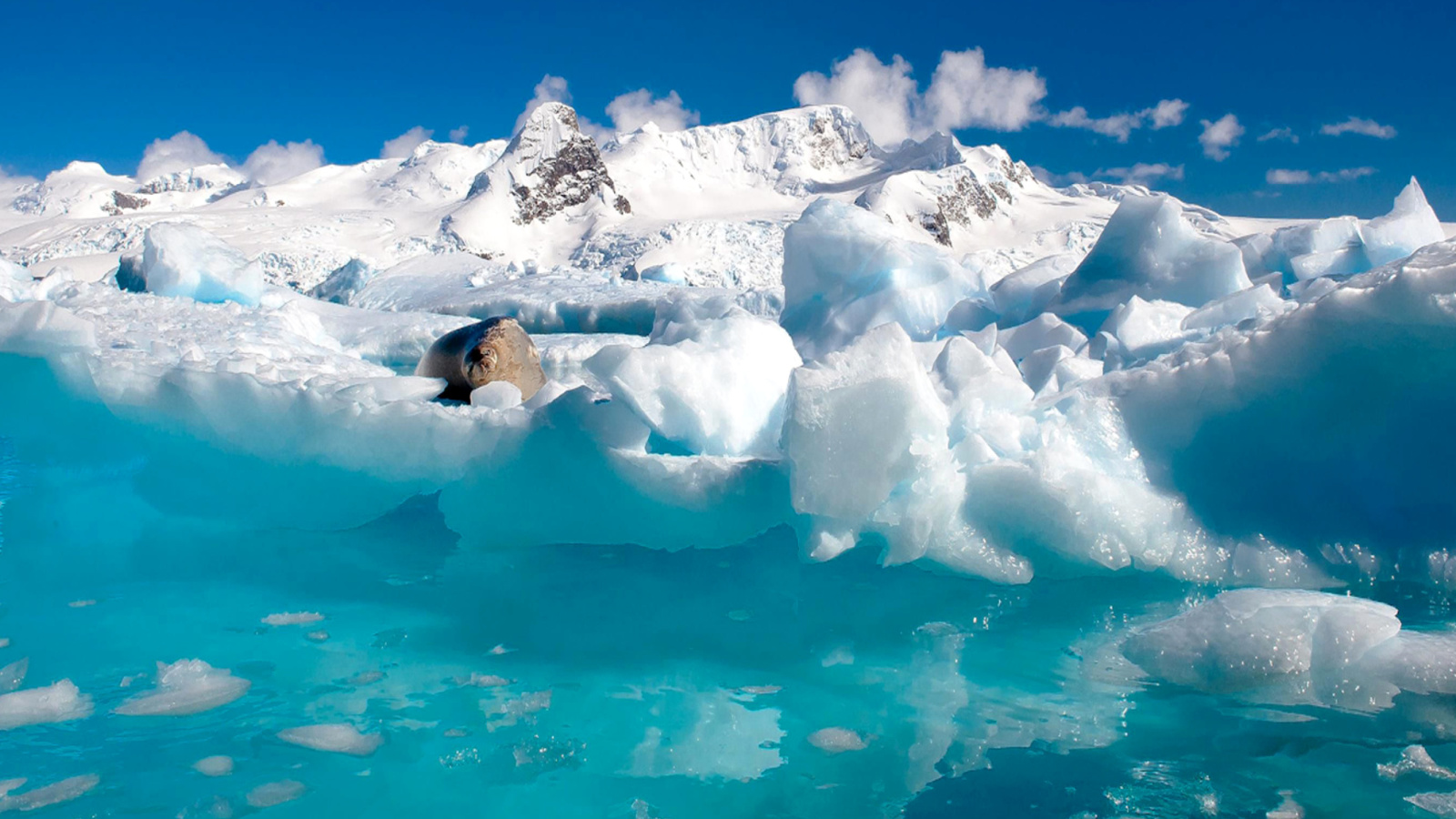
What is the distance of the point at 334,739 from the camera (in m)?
1.94

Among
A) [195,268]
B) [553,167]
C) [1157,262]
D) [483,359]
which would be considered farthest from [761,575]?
[553,167]

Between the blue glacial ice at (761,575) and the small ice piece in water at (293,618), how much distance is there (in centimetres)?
1

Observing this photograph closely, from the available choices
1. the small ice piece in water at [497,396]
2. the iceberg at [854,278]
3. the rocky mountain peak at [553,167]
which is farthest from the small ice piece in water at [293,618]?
the rocky mountain peak at [553,167]

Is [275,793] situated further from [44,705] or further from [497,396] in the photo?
[497,396]

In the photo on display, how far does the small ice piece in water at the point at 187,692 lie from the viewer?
6.78ft

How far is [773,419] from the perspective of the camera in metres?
3.51

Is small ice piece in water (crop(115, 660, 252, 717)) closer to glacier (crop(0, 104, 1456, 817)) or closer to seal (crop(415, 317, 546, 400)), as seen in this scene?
glacier (crop(0, 104, 1456, 817))

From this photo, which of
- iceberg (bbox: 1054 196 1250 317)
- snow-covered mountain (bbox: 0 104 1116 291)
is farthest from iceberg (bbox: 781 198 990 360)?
snow-covered mountain (bbox: 0 104 1116 291)

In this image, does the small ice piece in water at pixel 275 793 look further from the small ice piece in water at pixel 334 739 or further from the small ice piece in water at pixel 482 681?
the small ice piece in water at pixel 482 681

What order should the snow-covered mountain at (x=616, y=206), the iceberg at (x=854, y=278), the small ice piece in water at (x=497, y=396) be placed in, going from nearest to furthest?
the small ice piece in water at (x=497, y=396) < the iceberg at (x=854, y=278) < the snow-covered mountain at (x=616, y=206)

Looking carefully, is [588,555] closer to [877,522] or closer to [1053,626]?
[877,522]

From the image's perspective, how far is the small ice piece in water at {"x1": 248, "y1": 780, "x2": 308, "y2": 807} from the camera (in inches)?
67.2

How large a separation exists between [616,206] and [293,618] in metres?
47.7

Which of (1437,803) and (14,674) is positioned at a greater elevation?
(14,674)
